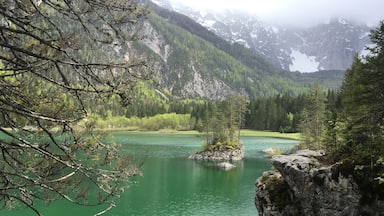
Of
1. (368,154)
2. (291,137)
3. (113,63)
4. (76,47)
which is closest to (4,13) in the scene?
(76,47)

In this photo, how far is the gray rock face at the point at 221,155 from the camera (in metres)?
78.5

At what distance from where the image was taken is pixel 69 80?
24.9 ft

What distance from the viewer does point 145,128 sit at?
170875 mm

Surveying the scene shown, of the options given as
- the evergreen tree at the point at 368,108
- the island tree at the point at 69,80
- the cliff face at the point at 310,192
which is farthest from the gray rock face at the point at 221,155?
the island tree at the point at 69,80

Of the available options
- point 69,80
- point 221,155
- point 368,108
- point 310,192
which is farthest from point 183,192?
point 69,80

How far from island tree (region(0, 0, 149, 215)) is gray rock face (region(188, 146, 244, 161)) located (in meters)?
70.3

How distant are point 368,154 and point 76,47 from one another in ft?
59.1

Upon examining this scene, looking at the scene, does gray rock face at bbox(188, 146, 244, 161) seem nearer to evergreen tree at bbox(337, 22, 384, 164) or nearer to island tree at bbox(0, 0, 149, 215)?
evergreen tree at bbox(337, 22, 384, 164)

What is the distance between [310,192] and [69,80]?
18195mm

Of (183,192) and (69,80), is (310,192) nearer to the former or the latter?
(69,80)

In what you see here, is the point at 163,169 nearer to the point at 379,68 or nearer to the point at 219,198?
the point at 219,198

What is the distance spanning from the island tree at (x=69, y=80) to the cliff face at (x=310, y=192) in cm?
1629

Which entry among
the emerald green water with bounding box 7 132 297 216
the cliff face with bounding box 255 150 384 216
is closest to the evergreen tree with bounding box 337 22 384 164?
the cliff face with bounding box 255 150 384 216

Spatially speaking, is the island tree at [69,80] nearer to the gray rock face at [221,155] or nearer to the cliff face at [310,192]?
the cliff face at [310,192]
